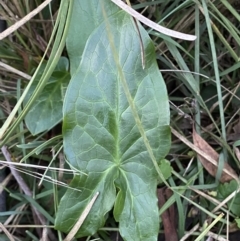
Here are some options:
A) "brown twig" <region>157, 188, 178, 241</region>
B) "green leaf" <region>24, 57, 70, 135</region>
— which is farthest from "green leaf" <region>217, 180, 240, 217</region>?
"green leaf" <region>24, 57, 70, 135</region>

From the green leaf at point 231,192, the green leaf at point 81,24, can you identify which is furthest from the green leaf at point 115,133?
the green leaf at point 231,192

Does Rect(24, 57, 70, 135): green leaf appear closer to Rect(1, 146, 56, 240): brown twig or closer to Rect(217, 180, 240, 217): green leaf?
Rect(1, 146, 56, 240): brown twig

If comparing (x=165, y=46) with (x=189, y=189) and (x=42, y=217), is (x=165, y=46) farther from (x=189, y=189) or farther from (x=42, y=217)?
(x=42, y=217)

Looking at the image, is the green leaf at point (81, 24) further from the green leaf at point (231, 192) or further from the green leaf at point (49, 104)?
the green leaf at point (231, 192)

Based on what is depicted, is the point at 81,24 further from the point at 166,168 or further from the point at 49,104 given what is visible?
the point at 166,168

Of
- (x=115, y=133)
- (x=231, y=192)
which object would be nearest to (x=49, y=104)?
(x=115, y=133)

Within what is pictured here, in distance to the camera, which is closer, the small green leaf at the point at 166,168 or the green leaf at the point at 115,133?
the green leaf at the point at 115,133
